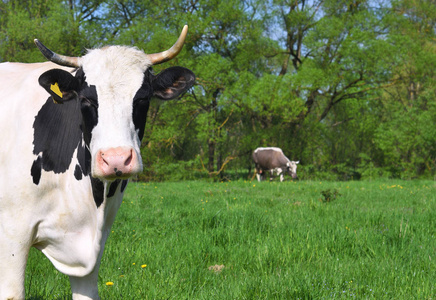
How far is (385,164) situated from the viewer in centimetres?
2453

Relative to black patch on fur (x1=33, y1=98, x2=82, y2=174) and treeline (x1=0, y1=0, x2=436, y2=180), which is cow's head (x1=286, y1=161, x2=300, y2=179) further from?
black patch on fur (x1=33, y1=98, x2=82, y2=174)

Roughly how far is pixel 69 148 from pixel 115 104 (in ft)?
1.94

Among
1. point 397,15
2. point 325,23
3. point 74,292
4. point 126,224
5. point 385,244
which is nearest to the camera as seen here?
point 74,292

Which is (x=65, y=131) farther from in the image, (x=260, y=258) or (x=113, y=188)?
(x=260, y=258)

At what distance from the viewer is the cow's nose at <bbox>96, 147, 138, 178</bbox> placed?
211 cm

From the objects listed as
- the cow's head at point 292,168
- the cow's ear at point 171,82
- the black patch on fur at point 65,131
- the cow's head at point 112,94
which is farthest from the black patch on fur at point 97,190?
the cow's head at point 292,168

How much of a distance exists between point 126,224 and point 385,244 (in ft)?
10.8

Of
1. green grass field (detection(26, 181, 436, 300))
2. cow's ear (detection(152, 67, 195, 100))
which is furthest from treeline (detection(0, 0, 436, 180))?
cow's ear (detection(152, 67, 195, 100))

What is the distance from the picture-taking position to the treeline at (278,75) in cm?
2094

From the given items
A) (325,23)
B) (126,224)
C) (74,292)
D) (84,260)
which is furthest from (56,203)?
(325,23)

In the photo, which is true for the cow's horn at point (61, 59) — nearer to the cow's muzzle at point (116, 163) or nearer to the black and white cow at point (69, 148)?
the black and white cow at point (69, 148)

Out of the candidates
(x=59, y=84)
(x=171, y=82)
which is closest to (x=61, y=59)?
(x=59, y=84)

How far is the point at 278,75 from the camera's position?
867 inches

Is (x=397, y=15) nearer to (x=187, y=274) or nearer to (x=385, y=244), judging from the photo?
(x=385, y=244)
